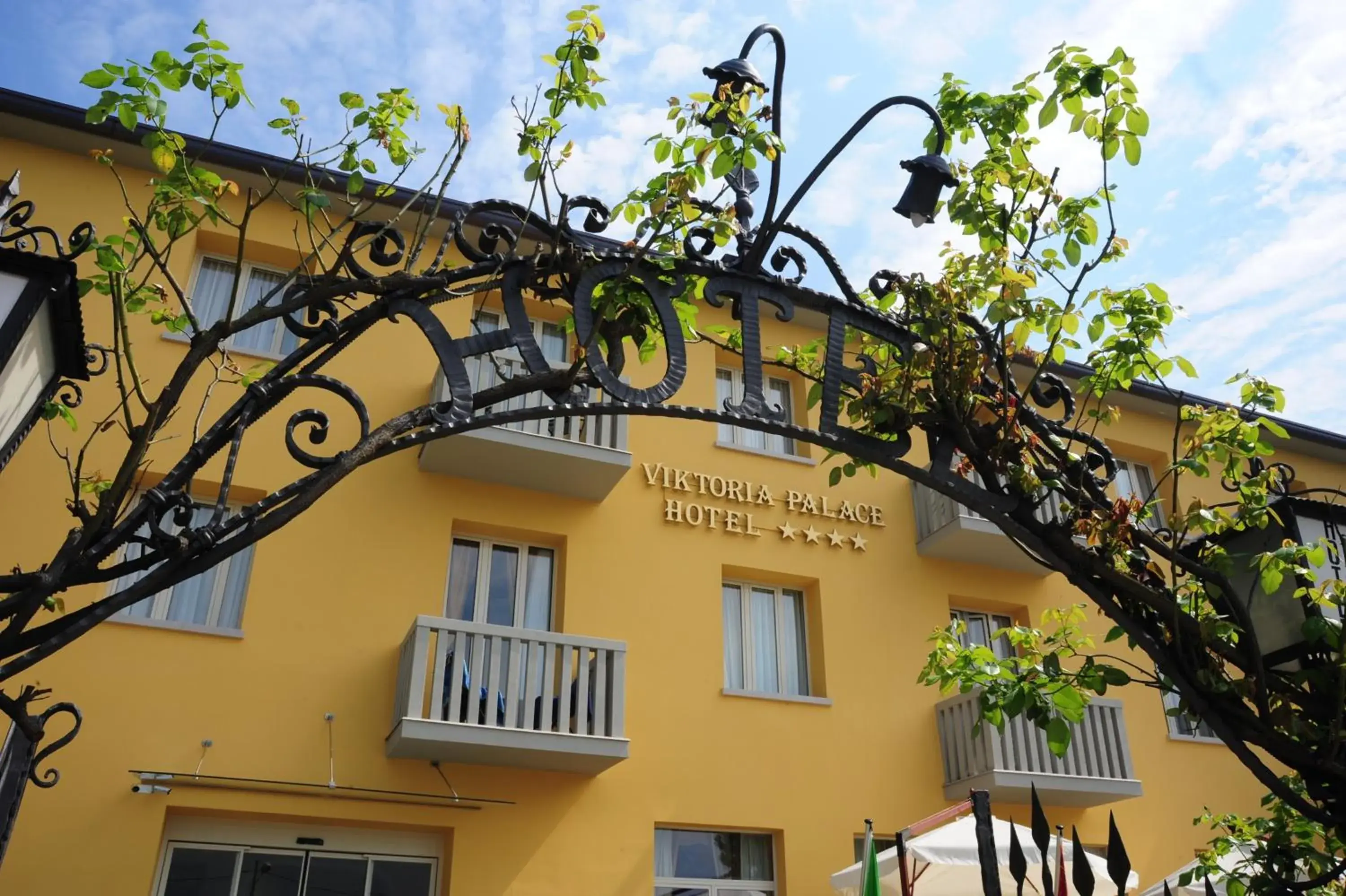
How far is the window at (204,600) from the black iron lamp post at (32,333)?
6964 mm

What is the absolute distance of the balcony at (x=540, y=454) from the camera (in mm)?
10719

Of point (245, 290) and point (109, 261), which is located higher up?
point (245, 290)

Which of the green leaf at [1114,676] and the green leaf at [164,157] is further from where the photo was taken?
the green leaf at [164,157]

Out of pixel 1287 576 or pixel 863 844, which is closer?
pixel 1287 576

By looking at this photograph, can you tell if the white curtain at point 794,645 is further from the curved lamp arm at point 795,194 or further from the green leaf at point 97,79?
the green leaf at point 97,79

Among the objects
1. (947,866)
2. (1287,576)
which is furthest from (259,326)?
(1287,576)

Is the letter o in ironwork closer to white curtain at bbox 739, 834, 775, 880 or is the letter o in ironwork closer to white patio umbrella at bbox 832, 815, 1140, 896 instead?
white patio umbrella at bbox 832, 815, 1140, 896

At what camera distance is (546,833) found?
1002cm

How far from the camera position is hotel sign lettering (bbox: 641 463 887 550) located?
12.3m

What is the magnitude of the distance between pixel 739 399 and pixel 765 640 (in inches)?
119

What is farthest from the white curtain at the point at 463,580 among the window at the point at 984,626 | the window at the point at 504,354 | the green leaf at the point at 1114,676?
the green leaf at the point at 1114,676

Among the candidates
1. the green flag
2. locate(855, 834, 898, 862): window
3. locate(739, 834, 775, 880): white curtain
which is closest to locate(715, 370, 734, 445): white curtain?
locate(739, 834, 775, 880): white curtain

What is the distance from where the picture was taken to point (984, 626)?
13.7m

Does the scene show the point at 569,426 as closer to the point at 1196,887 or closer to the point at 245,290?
the point at 245,290
